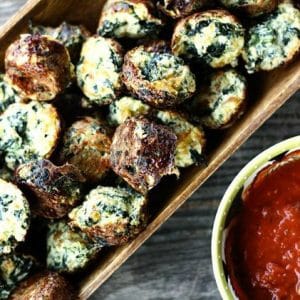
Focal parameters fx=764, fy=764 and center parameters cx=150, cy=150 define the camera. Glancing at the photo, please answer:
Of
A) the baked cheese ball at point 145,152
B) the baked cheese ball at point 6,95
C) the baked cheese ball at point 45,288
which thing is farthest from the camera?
the baked cheese ball at point 6,95

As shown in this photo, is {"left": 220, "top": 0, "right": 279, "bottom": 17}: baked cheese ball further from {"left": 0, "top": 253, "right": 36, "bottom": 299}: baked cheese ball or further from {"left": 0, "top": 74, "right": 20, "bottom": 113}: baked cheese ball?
{"left": 0, "top": 253, "right": 36, "bottom": 299}: baked cheese ball

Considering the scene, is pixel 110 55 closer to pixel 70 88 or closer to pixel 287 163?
pixel 70 88

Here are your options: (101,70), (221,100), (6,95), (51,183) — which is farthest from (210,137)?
(6,95)

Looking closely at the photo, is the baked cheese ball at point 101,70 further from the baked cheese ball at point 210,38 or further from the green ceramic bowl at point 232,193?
the green ceramic bowl at point 232,193

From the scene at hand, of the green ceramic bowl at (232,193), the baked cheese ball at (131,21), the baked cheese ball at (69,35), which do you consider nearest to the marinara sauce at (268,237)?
the green ceramic bowl at (232,193)

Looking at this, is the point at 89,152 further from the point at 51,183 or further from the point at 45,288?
the point at 45,288
